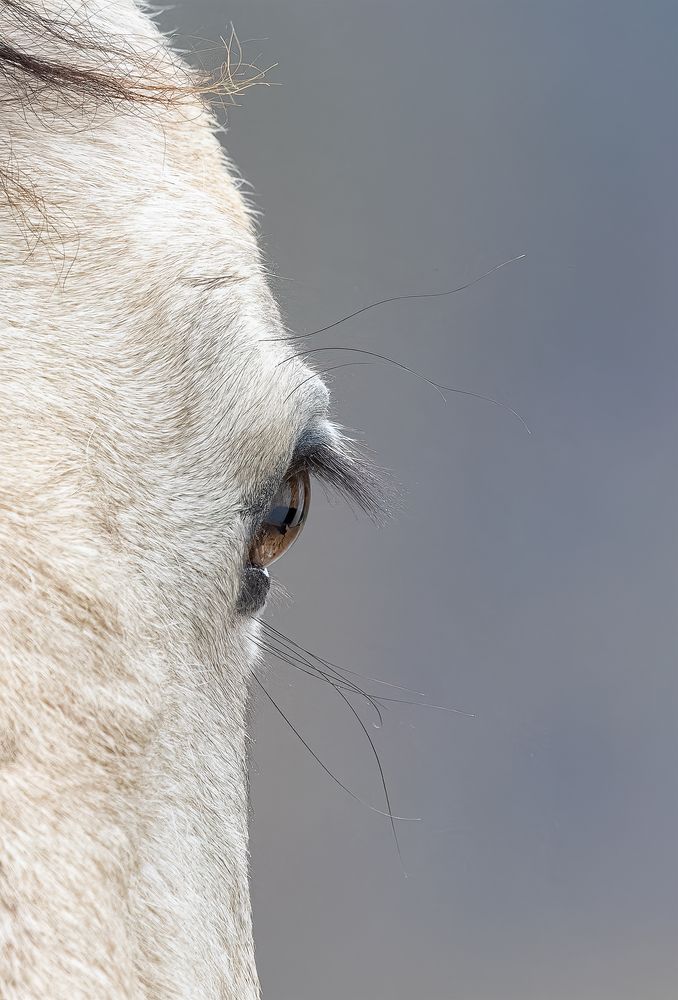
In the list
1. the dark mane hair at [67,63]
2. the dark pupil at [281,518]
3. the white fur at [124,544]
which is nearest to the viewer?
the white fur at [124,544]

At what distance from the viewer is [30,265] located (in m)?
0.31

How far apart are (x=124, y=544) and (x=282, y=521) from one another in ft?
0.52

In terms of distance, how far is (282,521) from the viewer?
44 cm

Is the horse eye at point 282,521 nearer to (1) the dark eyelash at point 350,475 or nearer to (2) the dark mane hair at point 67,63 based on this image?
(1) the dark eyelash at point 350,475

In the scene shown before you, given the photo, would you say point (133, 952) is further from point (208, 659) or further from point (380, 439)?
point (380, 439)

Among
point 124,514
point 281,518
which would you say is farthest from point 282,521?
point 124,514

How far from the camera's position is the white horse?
23 centimetres

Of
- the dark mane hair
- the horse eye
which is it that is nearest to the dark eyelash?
the horse eye

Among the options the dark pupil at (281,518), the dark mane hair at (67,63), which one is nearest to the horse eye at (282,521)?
the dark pupil at (281,518)

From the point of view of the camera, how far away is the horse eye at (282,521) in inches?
16.7

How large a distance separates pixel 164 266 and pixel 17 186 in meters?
0.05

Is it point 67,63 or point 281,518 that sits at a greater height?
point 67,63

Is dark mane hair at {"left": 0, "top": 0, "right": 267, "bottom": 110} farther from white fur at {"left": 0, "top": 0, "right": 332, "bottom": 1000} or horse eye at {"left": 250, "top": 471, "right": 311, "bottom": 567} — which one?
horse eye at {"left": 250, "top": 471, "right": 311, "bottom": 567}

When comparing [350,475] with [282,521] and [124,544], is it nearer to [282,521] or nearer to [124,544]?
[282,521]
